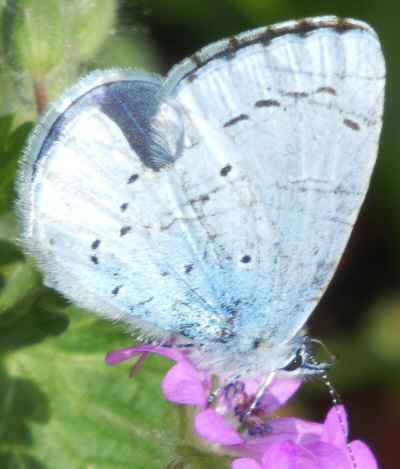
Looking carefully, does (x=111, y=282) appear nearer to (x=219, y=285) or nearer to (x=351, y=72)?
(x=219, y=285)

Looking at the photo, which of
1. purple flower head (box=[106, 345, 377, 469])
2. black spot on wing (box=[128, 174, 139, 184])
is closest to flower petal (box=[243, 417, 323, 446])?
purple flower head (box=[106, 345, 377, 469])

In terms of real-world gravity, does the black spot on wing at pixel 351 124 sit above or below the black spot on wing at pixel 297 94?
below

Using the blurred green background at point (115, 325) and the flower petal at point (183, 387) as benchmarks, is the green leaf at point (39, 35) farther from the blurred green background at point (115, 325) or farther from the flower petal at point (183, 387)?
the flower petal at point (183, 387)

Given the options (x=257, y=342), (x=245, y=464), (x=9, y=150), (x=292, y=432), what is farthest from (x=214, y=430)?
(x=9, y=150)

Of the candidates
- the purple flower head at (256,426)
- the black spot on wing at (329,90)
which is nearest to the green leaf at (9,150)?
the purple flower head at (256,426)

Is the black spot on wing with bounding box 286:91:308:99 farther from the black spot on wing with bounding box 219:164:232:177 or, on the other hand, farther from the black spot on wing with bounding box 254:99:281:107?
the black spot on wing with bounding box 219:164:232:177

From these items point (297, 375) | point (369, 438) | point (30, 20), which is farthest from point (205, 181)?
point (369, 438)
